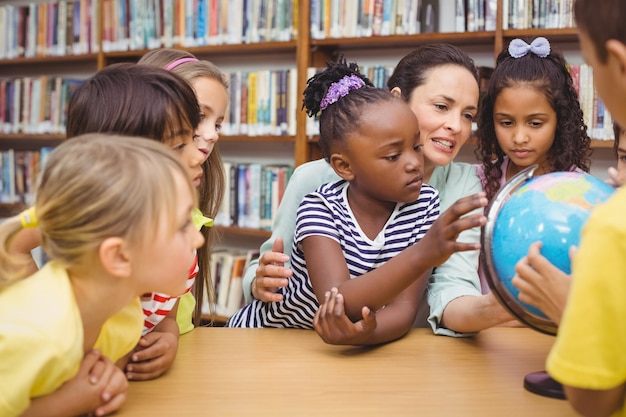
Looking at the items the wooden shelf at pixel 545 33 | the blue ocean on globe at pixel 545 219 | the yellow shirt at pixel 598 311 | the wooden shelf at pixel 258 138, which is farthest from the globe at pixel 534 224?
the wooden shelf at pixel 258 138

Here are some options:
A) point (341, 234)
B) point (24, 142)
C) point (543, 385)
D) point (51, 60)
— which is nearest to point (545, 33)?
point (341, 234)

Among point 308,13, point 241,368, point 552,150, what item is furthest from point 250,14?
point 241,368

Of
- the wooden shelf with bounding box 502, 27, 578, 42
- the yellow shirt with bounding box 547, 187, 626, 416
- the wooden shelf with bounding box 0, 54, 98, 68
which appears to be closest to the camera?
the yellow shirt with bounding box 547, 187, 626, 416

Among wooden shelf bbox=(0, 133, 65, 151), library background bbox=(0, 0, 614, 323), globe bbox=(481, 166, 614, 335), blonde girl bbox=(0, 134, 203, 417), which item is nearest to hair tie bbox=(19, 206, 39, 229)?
blonde girl bbox=(0, 134, 203, 417)

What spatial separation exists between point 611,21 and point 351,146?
3.02 ft

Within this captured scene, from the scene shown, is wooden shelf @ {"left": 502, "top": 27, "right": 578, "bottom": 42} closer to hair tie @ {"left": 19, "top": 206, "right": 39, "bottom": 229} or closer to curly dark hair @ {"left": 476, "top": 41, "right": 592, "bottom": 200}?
curly dark hair @ {"left": 476, "top": 41, "right": 592, "bottom": 200}

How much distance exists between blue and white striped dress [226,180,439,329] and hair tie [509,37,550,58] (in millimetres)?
854

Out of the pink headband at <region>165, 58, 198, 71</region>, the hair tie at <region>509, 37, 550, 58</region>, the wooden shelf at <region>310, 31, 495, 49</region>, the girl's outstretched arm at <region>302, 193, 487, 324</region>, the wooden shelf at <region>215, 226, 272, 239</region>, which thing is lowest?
the wooden shelf at <region>215, 226, 272, 239</region>

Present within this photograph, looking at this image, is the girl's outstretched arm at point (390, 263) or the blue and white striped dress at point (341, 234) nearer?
the girl's outstretched arm at point (390, 263)

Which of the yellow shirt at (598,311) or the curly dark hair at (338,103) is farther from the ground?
the curly dark hair at (338,103)

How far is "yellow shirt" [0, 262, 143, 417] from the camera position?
107cm

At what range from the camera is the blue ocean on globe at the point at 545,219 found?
4.02 ft

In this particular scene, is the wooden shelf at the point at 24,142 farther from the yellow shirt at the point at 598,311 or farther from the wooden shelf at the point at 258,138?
the yellow shirt at the point at 598,311

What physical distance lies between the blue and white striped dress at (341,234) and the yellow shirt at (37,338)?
767 mm
